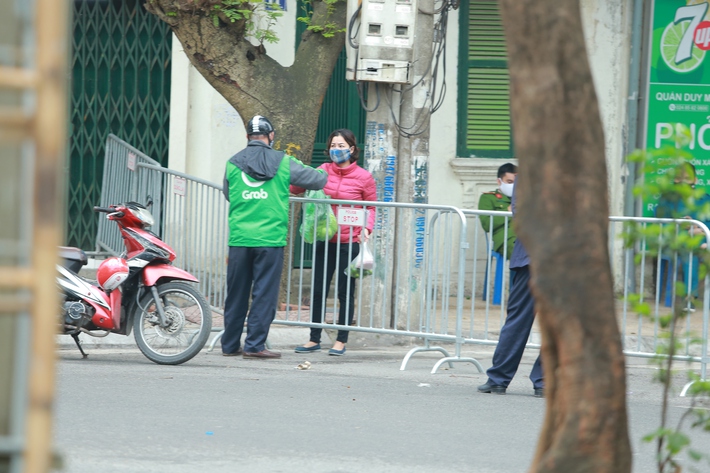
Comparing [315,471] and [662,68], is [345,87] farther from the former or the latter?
[315,471]

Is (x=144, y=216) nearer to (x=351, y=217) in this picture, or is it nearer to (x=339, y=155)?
(x=351, y=217)

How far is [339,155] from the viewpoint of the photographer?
9203mm

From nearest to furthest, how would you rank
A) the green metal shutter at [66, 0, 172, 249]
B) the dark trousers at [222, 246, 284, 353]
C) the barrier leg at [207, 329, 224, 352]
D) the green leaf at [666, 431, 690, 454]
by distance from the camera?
the green leaf at [666, 431, 690, 454] → the dark trousers at [222, 246, 284, 353] → the barrier leg at [207, 329, 224, 352] → the green metal shutter at [66, 0, 172, 249]

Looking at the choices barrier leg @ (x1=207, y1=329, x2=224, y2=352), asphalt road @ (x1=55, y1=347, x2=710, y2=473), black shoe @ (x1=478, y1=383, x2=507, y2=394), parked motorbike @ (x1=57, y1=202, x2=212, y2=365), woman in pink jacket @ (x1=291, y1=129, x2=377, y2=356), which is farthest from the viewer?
woman in pink jacket @ (x1=291, y1=129, x2=377, y2=356)

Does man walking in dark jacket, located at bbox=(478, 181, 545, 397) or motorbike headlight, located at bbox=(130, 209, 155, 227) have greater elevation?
motorbike headlight, located at bbox=(130, 209, 155, 227)

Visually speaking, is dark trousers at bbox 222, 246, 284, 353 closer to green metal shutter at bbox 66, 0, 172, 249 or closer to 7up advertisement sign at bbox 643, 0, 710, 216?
green metal shutter at bbox 66, 0, 172, 249

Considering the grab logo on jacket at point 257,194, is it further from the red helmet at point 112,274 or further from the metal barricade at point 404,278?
the red helmet at point 112,274

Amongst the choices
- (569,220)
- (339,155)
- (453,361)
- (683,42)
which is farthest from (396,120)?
(569,220)

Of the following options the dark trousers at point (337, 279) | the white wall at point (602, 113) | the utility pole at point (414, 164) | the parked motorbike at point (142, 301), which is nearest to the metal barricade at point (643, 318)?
the utility pole at point (414, 164)

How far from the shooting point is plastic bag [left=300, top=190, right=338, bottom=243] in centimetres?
895

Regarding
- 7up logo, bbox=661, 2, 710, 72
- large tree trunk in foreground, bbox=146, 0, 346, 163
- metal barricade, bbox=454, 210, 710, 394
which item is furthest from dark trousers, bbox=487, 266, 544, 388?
7up logo, bbox=661, 2, 710, 72

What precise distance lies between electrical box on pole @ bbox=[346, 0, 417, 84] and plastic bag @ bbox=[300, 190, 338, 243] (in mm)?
1143

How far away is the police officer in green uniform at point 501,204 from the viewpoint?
9.46 m

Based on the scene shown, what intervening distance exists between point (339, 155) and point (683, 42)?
5.49 metres
